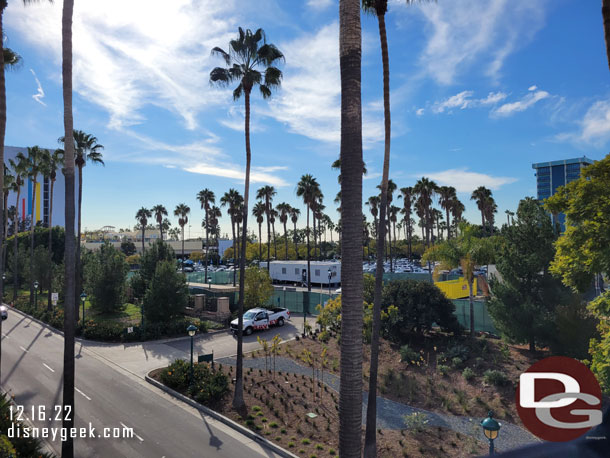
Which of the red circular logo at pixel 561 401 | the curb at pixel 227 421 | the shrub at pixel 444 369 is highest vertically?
the red circular logo at pixel 561 401

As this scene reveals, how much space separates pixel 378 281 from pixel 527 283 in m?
10.8

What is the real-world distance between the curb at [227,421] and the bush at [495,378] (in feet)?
31.8

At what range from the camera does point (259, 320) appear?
29.8 metres

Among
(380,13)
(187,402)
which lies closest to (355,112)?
(380,13)

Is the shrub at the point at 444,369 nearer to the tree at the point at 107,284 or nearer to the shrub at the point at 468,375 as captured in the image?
the shrub at the point at 468,375

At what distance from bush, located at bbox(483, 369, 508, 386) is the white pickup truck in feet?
56.5

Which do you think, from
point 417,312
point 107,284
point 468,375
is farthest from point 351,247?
point 107,284

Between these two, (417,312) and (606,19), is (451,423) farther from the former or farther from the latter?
(606,19)

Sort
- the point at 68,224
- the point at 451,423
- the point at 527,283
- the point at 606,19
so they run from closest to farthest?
the point at 606,19, the point at 68,224, the point at 451,423, the point at 527,283

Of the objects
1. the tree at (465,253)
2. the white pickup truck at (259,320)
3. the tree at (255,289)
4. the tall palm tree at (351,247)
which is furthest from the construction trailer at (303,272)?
the tall palm tree at (351,247)

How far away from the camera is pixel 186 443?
1276 centimetres

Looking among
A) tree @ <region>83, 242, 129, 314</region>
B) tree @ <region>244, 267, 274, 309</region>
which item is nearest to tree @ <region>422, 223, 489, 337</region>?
tree @ <region>244, 267, 274, 309</region>

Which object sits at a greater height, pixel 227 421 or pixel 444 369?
pixel 444 369

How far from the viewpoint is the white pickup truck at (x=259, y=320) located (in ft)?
94.7
